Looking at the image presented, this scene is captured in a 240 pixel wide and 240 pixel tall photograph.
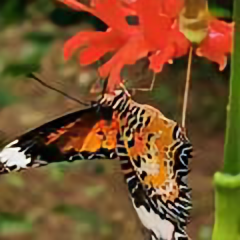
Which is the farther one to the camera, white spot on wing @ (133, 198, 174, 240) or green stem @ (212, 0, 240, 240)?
white spot on wing @ (133, 198, 174, 240)

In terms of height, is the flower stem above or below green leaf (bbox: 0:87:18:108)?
above

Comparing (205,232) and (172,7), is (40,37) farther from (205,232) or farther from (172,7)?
(205,232)

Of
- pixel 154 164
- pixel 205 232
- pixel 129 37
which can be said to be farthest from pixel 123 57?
pixel 205 232

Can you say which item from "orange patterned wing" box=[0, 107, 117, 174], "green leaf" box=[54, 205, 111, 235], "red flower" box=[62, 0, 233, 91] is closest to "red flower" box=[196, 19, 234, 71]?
"red flower" box=[62, 0, 233, 91]

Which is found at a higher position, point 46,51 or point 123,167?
point 46,51

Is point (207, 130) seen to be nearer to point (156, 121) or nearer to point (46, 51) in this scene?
point (156, 121)

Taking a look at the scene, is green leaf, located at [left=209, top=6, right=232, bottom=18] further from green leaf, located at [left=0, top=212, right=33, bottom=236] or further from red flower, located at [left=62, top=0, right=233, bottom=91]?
green leaf, located at [left=0, top=212, right=33, bottom=236]

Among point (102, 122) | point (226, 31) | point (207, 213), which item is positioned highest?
point (226, 31)

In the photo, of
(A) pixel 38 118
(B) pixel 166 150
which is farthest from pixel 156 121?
(A) pixel 38 118
